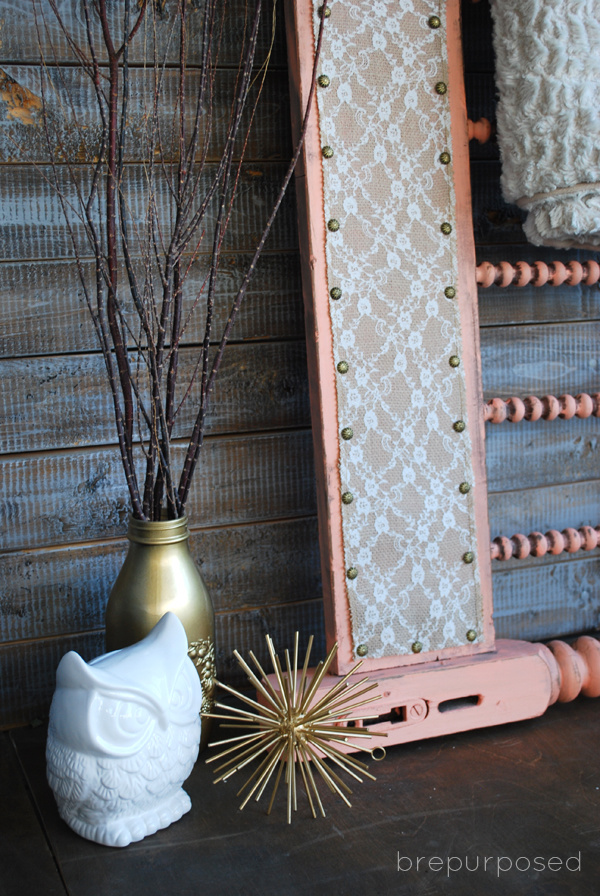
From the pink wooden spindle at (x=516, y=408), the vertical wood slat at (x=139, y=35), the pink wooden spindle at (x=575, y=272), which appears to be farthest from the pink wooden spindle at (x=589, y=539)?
the vertical wood slat at (x=139, y=35)

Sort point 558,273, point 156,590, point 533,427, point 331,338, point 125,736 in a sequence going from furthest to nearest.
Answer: point 533,427
point 558,273
point 331,338
point 156,590
point 125,736

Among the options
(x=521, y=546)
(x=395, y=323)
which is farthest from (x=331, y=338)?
(x=521, y=546)

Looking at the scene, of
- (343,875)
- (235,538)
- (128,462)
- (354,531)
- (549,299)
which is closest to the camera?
(343,875)

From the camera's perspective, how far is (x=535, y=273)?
43.9 inches

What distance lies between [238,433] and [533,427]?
0.48 meters

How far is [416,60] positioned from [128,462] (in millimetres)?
644

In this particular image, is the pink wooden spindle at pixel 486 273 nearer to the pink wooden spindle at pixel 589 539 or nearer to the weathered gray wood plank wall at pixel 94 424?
the weathered gray wood plank wall at pixel 94 424

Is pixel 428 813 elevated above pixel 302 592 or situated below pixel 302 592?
below

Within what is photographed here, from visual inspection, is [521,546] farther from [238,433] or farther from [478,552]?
[238,433]

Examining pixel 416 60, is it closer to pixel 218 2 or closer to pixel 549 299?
pixel 218 2

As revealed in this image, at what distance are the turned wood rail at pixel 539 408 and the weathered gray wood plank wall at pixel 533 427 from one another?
0.10 m

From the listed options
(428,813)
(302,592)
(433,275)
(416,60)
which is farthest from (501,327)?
(428,813)

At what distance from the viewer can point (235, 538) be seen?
1.15 metres

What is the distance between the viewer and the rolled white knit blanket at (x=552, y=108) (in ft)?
3.19
